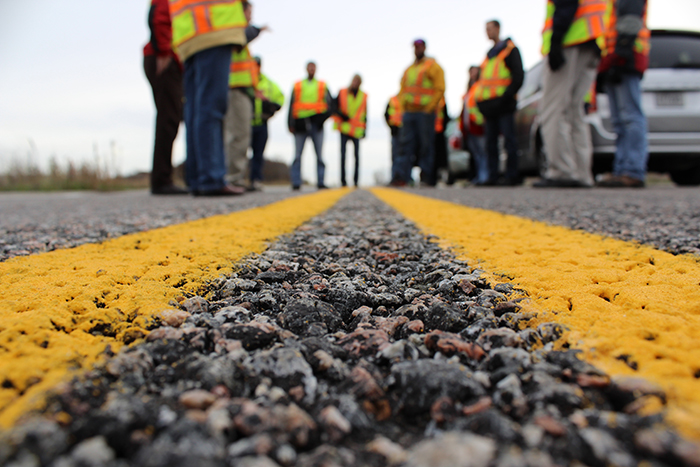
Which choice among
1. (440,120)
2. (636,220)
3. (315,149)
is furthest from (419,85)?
(636,220)

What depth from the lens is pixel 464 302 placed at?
833mm

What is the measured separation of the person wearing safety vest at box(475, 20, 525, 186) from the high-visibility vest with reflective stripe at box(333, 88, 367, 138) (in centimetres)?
374

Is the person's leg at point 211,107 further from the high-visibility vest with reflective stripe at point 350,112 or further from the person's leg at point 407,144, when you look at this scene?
the high-visibility vest with reflective stripe at point 350,112

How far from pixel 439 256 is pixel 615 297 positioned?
20.3 inches

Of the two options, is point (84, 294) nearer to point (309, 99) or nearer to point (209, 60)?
point (209, 60)

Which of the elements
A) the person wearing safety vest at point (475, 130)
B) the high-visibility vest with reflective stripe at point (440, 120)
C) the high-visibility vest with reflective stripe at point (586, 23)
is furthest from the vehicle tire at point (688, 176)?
the high-visibility vest with reflective stripe at point (440, 120)

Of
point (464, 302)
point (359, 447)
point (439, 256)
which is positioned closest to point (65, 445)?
point (359, 447)

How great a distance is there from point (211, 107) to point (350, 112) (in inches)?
239

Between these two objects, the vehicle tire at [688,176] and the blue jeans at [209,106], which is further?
the vehicle tire at [688,176]

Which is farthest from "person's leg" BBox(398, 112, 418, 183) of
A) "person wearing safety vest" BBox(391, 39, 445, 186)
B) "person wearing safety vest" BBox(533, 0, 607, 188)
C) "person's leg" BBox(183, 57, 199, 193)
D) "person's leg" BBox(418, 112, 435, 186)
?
"person's leg" BBox(183, 57, 199, 193)

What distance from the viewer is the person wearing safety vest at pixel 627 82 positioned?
417 cm

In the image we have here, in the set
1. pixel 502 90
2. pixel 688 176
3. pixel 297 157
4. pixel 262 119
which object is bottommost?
pixel 688 176

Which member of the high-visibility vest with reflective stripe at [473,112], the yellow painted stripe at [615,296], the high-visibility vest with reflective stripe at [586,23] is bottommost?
the yellow painted stripe at [615,296]

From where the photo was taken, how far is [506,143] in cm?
612
